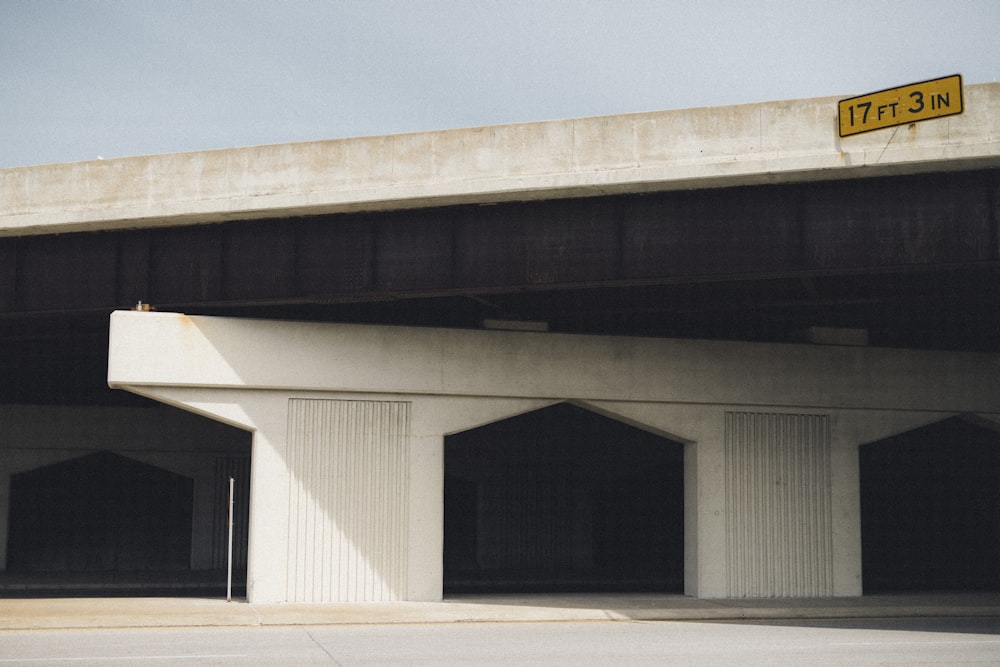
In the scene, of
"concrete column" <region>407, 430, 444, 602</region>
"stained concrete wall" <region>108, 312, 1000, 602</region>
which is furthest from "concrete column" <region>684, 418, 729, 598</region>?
"concrete column" <region>407, 430, 444, 602</region>

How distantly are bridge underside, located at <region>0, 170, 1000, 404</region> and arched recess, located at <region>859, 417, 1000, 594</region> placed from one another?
688 centimetres

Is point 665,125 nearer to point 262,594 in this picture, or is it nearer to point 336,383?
point 336,383

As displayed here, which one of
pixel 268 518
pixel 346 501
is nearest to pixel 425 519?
pixel 346 501

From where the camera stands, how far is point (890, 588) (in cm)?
2552

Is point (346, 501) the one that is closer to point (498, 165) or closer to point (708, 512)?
point (498, 165)

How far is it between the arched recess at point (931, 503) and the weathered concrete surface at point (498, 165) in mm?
14424

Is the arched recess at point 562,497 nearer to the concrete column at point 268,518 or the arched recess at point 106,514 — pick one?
the arched recess at point 106,514

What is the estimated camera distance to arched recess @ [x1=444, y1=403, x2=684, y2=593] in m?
33.4

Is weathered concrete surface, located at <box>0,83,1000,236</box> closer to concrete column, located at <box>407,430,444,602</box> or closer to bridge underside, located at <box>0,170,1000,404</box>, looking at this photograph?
bridge underside, located at <box>0,170,1000,404</box>

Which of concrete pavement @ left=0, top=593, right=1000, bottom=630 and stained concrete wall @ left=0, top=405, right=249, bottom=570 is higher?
stained concrete wall @ left=0, top=405, right=249, bottom=570

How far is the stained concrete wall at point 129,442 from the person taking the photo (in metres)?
31.7

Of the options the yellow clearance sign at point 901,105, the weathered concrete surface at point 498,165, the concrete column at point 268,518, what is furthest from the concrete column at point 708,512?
the concrete column at point 268,518

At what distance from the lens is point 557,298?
21391 millimetres

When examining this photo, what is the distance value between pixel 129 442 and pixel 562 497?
1270cm
